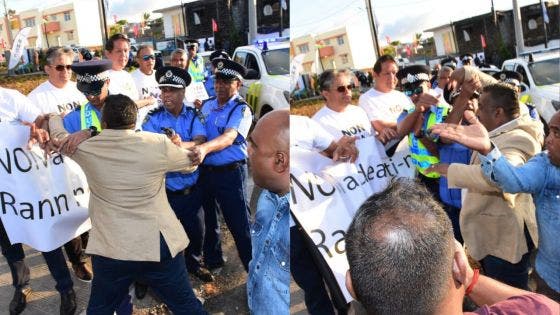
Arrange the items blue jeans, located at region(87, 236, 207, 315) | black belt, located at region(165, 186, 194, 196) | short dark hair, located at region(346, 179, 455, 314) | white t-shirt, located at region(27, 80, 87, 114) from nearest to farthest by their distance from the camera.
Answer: short dark hair, located at region(346, 179, 455, 314)
white t-shirt, located at region(27, 80, 87, 114)
blue jeans, located at region(87, 236, 207, 315)
black belt, located at region(165, 186, 194, 196)

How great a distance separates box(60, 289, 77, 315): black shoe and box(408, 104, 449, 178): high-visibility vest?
8.29 feet

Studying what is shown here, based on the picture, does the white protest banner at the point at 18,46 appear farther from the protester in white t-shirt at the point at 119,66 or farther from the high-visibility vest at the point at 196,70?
the high-visibility vest at the point at 196,70

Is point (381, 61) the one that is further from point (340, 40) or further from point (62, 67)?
point (62, 67)

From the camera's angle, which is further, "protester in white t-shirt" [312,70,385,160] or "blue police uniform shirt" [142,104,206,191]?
"blue police uniform shirt" [142,104,206,191]

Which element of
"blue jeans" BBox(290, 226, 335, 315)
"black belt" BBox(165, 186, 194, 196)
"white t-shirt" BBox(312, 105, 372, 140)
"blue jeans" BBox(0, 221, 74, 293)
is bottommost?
"blue jeans" BBox(0, 221, 74, 293)

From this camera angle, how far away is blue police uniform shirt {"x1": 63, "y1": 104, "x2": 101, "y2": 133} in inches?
78.5

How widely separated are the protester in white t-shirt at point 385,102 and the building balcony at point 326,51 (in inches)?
3.8

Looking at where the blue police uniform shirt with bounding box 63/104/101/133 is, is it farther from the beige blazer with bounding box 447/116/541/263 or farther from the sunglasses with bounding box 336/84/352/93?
the beige blazer with bounding box 447/116/541/263

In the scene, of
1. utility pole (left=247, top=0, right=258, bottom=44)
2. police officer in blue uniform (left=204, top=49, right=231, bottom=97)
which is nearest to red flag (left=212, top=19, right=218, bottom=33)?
police officer in blue uniform (left=204, top=49, right=231, bottom=97)

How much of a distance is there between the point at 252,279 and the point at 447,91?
724mm

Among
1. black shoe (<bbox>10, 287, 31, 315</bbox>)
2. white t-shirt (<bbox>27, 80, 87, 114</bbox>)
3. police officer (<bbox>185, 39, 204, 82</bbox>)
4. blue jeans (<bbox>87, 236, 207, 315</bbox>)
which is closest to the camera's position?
police officer (<bbox>185, 39, 204, 82</bbox>)

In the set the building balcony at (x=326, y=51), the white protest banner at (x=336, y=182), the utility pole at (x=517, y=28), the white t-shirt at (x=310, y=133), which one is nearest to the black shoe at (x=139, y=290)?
the white protest banner at (x=336, y=182)

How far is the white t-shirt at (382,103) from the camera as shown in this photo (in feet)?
3.79

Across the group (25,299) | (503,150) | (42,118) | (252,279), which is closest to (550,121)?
(503,150)
